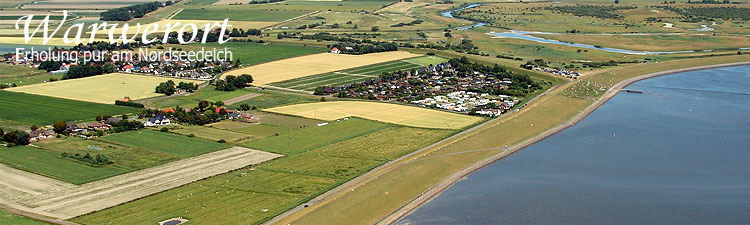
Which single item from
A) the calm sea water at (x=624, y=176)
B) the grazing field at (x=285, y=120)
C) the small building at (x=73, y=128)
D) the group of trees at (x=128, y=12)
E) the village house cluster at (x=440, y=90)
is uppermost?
the group of trees at (x=128, y=12)

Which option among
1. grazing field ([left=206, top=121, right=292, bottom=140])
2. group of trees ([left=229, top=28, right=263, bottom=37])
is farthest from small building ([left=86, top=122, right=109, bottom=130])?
group of trees ([left=229, top=28, right=263, bottom=37])

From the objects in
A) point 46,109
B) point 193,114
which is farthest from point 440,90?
point 46,109

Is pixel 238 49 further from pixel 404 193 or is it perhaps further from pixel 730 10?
pixel 730 10

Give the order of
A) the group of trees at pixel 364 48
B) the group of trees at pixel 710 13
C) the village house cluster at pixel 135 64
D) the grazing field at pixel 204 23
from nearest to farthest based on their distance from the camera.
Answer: the village house cluster at pixel 135 64, the group of trees at pixel 364 48, the grazing field at pixel 204 23, the group of trees at pixel 710 13

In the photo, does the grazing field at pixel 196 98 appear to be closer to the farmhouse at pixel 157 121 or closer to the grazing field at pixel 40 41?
the farmhouse at pixel 157 121

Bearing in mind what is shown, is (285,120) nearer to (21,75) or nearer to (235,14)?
(21,75)

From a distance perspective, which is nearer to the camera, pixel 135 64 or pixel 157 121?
pixel 157 121

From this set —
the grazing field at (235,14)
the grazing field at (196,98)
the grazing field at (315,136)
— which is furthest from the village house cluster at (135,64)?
the grazing field at (235,14)
